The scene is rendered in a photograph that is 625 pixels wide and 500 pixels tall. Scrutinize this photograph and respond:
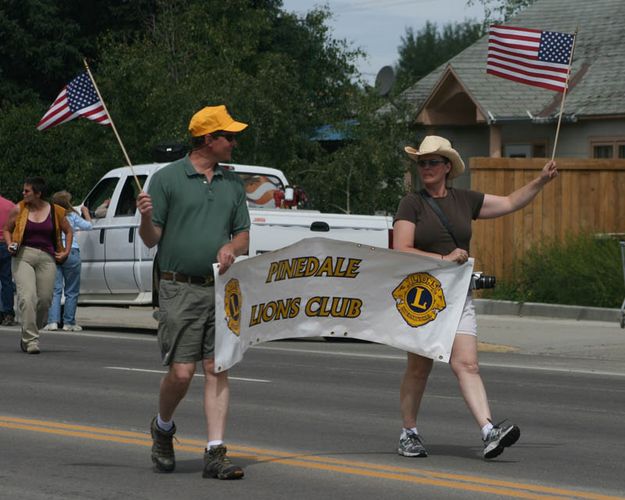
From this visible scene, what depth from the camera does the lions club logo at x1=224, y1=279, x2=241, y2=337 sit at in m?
8.50

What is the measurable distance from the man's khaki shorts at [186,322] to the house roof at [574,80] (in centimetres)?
2365

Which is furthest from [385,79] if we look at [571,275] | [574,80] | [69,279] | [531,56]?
[531,56]

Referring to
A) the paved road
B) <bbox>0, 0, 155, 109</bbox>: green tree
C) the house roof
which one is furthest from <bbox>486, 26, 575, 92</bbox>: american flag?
<bbox>0, 0, 155, 109</bbox>: green tree

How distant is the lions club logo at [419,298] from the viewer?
9195mm

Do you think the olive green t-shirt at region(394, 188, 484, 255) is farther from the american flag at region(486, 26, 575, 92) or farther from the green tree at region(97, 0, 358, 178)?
the green tree at region(97, 0, 358, 178)

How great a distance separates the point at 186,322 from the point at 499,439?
76.6 inches

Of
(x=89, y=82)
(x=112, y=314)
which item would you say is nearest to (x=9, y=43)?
(x=112, y=314)

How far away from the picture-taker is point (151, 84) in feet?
99.2

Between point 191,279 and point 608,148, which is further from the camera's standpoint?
point 608,148

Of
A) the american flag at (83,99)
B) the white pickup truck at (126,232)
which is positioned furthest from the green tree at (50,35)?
the american flag at (83,99)

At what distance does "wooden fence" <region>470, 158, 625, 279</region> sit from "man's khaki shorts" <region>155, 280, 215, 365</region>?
15.9 meters

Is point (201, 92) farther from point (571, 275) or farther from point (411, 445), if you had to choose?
point (411, 445)

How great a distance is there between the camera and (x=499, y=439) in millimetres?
8844

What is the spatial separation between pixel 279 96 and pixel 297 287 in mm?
20261
